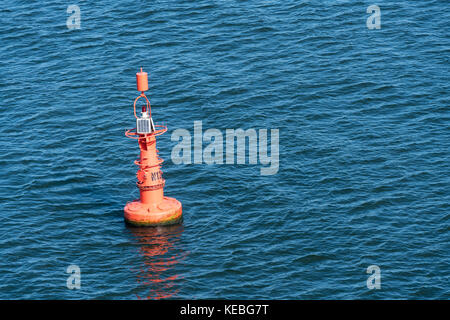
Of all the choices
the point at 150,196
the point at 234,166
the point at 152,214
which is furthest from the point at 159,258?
the point at 234,166

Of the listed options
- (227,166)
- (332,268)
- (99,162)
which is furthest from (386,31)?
(332,268)

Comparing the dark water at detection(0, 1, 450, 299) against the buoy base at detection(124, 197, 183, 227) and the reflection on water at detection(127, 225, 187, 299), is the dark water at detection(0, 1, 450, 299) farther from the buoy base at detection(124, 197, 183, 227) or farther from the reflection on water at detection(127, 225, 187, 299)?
the buoy base at detection(124, 197, 183, 227)

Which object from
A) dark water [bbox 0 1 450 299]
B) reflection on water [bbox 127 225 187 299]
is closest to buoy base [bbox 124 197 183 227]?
reflection on water [bbox 127 225 187 299]

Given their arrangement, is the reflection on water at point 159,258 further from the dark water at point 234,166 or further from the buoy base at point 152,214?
the buoy base at point 152,214

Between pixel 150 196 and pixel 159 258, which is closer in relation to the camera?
pixel 159 258

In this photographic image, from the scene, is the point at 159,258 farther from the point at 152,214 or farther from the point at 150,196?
the point at 150,196
